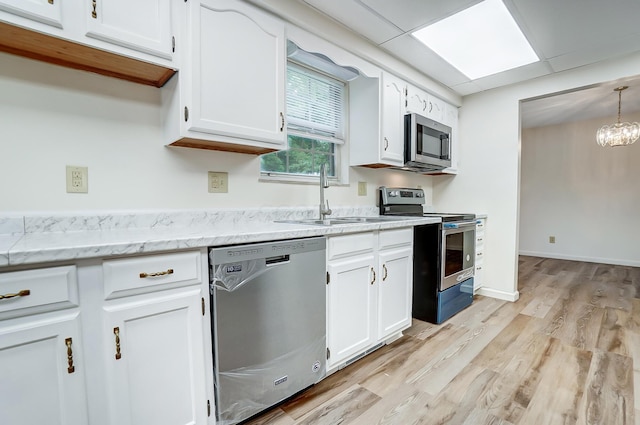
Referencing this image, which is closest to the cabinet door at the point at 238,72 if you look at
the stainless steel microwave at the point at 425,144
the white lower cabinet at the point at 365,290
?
the white lower cabinet at the point at 365,290

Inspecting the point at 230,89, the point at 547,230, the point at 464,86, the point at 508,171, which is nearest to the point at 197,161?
the point at 230,89

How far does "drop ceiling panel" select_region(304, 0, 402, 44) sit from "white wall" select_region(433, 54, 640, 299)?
169 centimetres

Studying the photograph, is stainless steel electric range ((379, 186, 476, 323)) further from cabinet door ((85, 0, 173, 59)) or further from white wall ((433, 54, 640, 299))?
cabinet door ((85, 0, 173, 59))

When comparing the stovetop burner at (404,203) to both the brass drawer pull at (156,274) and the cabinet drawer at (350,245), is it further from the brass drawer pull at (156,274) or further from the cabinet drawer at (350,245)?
the brass drawer pull at (156,274)

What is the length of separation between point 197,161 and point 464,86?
2.83 meters

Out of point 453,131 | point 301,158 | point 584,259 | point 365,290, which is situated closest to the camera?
point 365,290

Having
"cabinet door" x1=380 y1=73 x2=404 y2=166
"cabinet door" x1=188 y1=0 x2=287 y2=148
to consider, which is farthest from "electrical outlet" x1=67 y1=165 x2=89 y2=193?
"cabinet door" x1=380 y1=73 x2=404 y2=166

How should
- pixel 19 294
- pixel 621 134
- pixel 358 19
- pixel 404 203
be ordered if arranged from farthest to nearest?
pixel 621 134, pixel 404 203, pixel 358 19, pixel 19 294

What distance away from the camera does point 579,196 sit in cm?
491

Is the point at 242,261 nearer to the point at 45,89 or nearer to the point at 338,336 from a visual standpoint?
the point at 338,336

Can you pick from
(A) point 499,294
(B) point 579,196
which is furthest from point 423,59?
(B) point 579,196

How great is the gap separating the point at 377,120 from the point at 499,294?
2324 mm

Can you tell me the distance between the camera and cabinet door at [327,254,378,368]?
1.63 metres

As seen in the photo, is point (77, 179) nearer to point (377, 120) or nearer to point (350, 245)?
point (350, 245)
